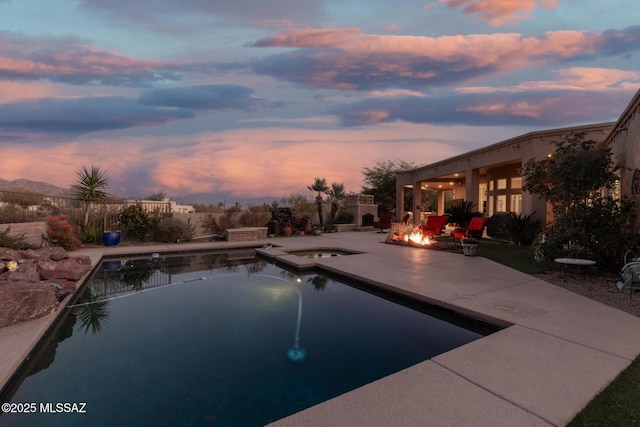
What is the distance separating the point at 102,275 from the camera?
7.76 m

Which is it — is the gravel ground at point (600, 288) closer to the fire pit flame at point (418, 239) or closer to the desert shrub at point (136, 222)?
the fire pit flame at point (418, 239)

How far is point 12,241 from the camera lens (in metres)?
7.70

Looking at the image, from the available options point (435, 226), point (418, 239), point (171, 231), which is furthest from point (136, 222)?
point (435, 226)

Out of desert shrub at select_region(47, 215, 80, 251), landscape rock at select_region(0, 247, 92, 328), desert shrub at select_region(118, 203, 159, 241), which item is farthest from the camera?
desert shrub at select_region(118, 203, 159, 241)

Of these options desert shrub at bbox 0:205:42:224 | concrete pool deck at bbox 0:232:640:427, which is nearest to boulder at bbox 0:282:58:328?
concrete pool deck at bbox 0:232:640:427

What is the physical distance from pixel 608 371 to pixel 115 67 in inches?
537

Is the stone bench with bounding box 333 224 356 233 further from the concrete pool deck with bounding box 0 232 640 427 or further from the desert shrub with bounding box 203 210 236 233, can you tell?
the concrete pool deck with bounding box 0 232 640 427

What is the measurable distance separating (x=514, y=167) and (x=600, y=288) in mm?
11235

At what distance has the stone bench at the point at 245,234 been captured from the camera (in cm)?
1309

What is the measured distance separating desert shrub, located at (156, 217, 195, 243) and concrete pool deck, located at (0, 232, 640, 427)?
8459 mm

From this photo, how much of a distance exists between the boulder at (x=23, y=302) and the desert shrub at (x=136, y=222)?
8022mm

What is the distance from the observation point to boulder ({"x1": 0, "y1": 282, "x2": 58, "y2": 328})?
3.99 m

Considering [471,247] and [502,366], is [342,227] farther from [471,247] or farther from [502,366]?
[502,366]

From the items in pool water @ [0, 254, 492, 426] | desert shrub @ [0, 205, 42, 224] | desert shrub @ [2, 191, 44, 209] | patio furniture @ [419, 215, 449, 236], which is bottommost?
pool water @ [0, 254, 492, 426]
